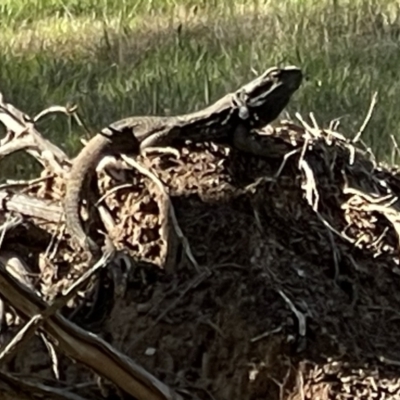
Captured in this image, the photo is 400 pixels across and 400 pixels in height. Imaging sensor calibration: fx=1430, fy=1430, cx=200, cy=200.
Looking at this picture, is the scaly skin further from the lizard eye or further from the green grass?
the green grass

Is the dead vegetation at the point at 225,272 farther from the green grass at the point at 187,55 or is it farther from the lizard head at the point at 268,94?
the green grass at the point at 187,55

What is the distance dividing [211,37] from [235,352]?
3513 mm

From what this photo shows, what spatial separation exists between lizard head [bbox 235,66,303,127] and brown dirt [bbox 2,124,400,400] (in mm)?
124

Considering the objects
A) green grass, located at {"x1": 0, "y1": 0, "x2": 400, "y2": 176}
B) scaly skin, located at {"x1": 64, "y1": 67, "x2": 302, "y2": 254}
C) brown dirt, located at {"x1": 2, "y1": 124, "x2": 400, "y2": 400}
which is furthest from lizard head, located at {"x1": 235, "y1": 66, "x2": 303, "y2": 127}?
green grass, located at {"x1": 0, "y1": 0, "x2": 400, "y2": 176}

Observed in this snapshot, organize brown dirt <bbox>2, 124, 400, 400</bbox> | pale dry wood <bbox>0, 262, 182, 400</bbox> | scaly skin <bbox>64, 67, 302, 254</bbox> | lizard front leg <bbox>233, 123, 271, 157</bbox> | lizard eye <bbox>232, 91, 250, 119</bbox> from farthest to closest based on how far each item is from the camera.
Result: 1. lizard eye <bbox>232, 91, 250, 119</bbox>
2. lizard front leg <bbox>233, 123, 271, 157</bbox>
3. scaly skin <bbox>64, 67, 302, 254</bbox>
4. brown dirt <bbox>2, 124, 400, 400</bbox>
5. pale dry wood <bbox>0, 262, 182, 400</bbox>

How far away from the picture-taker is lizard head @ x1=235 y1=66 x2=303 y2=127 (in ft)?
12.4

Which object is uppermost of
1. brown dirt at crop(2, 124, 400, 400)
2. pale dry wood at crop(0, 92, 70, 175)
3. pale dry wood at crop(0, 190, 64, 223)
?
pale dry wood at crop(0, 92, 70, 175)

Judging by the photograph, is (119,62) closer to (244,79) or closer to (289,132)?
(244,79)

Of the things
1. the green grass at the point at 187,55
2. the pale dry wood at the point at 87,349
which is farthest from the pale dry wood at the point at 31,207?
the green grass at the point at 187,55

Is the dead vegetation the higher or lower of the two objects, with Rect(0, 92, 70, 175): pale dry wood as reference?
lower

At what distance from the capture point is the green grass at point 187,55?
5.47 m

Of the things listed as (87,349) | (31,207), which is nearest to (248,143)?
(31,207)

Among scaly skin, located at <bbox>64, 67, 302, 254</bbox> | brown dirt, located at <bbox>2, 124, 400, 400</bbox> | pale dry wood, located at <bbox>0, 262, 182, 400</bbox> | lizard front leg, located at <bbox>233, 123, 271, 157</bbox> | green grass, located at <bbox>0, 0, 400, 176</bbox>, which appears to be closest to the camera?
pale dry wood, located at <bbox>0, 262, 182, 400</bbox>

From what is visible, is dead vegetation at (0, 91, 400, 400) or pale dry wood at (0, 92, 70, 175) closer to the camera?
dead vegetation at (0, 91, 400, 400)
